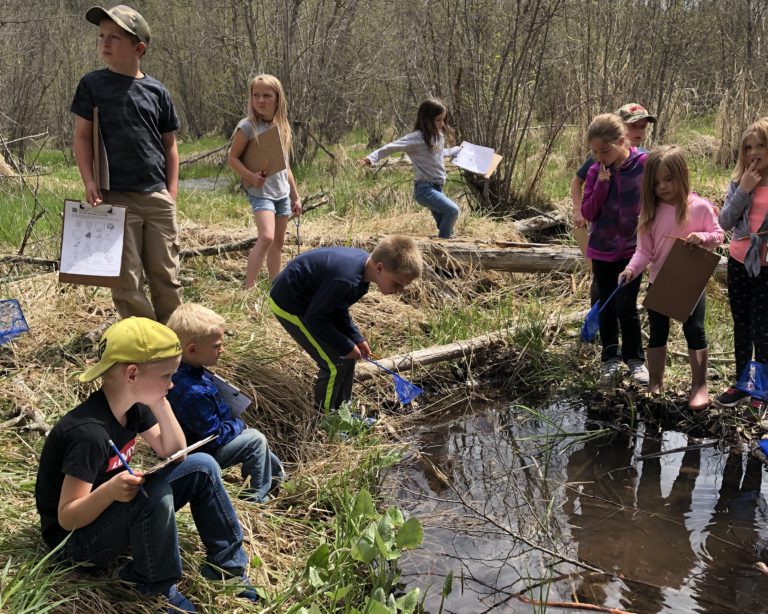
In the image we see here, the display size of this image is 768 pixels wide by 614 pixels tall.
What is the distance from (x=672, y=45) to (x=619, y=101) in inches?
40.0

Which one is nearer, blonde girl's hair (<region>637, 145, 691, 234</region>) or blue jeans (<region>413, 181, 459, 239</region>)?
blonde girl's hair (<region>637, 145, 691, 234</region>)

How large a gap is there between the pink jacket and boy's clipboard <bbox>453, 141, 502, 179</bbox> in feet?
8.71

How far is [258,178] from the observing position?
491cm

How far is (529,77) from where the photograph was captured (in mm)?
7957

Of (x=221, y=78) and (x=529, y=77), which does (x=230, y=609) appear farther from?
(x=221, y=78)

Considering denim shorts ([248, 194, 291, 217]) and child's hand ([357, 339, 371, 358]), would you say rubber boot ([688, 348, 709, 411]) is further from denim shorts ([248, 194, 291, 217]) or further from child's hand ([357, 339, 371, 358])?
denim shorts ([248, 194, 291, 217])

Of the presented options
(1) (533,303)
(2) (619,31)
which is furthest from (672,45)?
(1) (533,303)

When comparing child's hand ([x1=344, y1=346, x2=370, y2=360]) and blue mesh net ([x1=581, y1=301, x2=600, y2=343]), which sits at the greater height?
blue mesh net ([x1=581, y1=301, x2=600, y2=343])

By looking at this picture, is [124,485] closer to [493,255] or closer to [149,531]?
[149,531]

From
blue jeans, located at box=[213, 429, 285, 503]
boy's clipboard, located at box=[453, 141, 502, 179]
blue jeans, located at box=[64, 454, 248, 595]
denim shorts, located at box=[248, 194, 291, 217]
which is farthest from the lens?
boy's clipboard, located at box=[453, 141, 502, 179]

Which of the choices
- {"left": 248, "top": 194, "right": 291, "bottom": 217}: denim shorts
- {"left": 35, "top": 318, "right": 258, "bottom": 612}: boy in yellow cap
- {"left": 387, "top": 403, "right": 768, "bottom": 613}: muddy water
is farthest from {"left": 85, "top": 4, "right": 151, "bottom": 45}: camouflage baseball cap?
{"left": 387, "top": 403, "right": 768, "bottom": 613}: muddy water

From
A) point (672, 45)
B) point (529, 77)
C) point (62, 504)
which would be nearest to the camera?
point (62, 504)

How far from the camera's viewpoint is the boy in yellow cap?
6.66 ft

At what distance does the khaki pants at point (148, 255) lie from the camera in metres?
3.82
